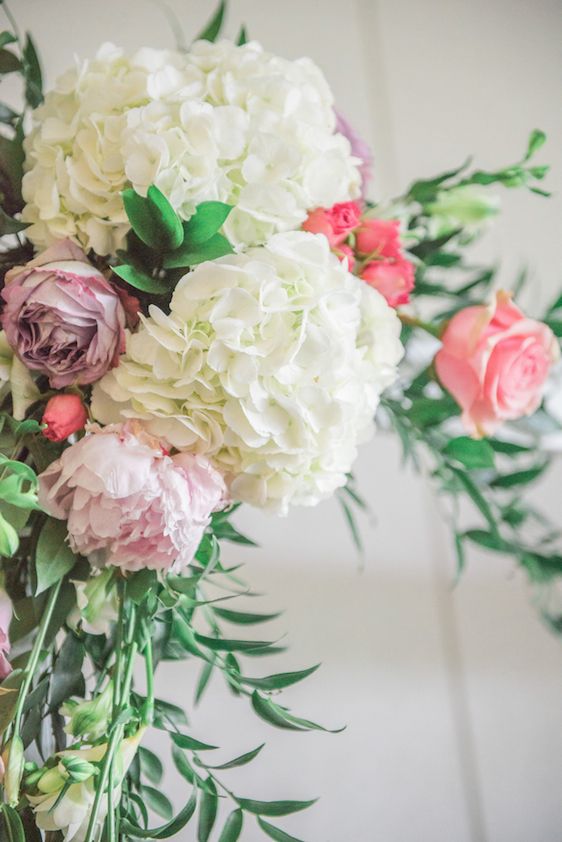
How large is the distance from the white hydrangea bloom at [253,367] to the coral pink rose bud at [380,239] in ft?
0.34

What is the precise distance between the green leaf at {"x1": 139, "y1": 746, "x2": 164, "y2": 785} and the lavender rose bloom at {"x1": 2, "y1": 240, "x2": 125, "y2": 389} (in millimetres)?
281

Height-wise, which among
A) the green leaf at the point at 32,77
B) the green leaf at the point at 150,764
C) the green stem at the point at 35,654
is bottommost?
the green leaf at the point at 150,764

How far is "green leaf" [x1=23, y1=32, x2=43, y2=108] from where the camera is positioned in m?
A: 0.59

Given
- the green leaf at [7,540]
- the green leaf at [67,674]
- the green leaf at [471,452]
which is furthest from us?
the green leaf at [471,452]

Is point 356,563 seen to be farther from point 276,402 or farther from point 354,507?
point 276,402

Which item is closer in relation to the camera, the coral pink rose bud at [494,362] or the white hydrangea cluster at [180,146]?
the white hydrangea cluster at [180,146]

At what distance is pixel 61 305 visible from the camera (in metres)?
0.44

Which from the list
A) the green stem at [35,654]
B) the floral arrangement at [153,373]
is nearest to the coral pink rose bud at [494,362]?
the floral arrangement at [153,373]

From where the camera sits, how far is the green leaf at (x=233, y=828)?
1.58 ft

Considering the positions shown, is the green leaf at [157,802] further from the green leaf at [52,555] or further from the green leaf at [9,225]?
the green leaf at [9,225]

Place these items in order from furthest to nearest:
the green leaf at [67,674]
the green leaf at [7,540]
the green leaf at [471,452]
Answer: the green leaf at [471,452]
the green leaf at [67,674]
the green leaf at [7,540]

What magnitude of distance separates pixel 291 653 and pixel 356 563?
0.46 ft

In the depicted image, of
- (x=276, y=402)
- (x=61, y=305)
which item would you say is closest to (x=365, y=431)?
(x=276, y=402)

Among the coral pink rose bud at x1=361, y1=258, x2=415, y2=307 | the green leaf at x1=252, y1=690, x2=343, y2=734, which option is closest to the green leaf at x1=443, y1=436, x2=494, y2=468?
the coral pink rose bud at x1=361, y1=258, x2=415, y2=307
